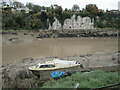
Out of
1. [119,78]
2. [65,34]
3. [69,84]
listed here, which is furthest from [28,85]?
[65,34]

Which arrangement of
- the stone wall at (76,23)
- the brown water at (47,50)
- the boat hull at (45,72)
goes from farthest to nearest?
the stone wall at (76,23)
the brown water at (47,50)
the boat hull at (45,72)

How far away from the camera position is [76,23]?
40.5 metres

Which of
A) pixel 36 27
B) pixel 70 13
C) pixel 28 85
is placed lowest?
pixel 28 85

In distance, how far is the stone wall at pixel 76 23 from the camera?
39625 mm

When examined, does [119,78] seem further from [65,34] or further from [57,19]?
[57,19]

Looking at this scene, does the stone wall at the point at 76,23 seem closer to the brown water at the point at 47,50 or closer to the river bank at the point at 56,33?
the river bank at the point at 56,33

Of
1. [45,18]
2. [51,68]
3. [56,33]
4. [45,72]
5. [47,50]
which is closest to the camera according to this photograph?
[45,72]

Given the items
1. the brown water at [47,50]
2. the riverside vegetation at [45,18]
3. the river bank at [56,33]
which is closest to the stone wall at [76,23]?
the riverside vegetation at [45,18]

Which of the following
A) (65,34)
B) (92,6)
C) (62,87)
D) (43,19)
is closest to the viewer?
(62,87)

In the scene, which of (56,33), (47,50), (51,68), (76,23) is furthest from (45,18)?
(51,68)

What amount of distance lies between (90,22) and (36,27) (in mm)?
13329

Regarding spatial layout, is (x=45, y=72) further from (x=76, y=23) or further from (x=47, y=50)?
(x=76, y=23)

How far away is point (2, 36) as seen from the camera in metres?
30.6

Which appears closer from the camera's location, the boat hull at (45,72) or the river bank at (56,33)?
the boat hull at (45,72)
